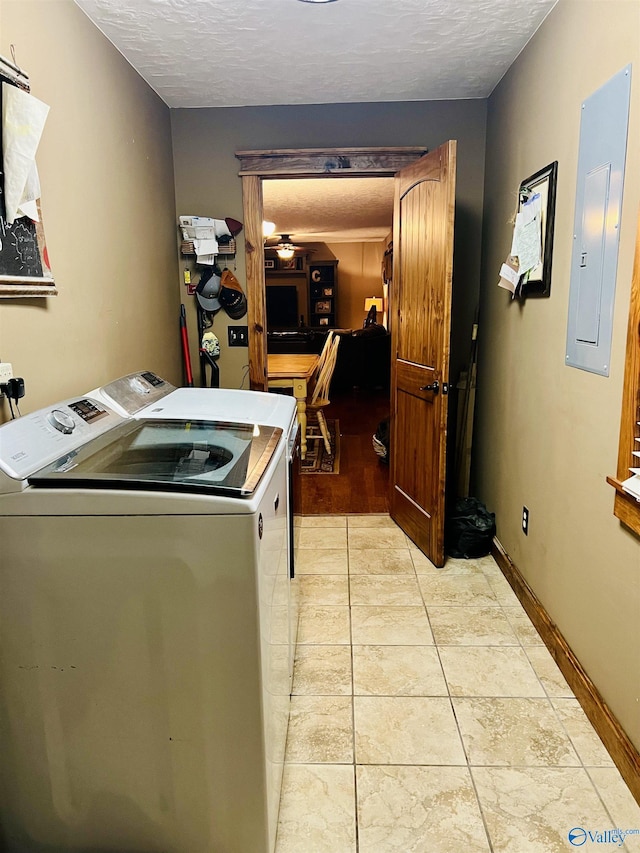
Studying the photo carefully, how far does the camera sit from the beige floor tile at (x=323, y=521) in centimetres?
338

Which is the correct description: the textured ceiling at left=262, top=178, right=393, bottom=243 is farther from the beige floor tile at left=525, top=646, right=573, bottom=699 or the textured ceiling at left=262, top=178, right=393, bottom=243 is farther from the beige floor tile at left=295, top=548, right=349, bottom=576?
the beige floor tile at left=525, top=646, right=573, bottom=699

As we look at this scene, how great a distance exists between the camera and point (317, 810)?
1.48 m

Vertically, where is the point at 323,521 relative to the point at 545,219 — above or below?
below

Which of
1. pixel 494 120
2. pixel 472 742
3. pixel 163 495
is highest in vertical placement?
pixel 494 120

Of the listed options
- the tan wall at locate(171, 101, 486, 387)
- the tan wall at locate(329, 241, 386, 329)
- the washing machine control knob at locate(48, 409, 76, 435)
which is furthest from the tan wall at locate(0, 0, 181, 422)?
the tan wall at locate(329, 241, 386, 329)

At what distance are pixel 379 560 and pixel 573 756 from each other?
1376mm

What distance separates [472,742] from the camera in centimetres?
169

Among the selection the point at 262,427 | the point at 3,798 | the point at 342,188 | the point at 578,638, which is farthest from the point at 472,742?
the point at 342,188

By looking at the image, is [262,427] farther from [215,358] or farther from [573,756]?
[215,358]

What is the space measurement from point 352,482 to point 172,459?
112 inches

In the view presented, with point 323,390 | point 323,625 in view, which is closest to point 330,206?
point 323,390

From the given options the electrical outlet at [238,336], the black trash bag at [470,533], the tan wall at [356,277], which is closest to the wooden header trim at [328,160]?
A: the electrical outlet at [238,336]

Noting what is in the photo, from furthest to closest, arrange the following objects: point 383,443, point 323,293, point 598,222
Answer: point 323,293 → point 383,443 → point 598,222

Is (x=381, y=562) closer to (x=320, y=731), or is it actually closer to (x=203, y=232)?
(x=320, y=731)
